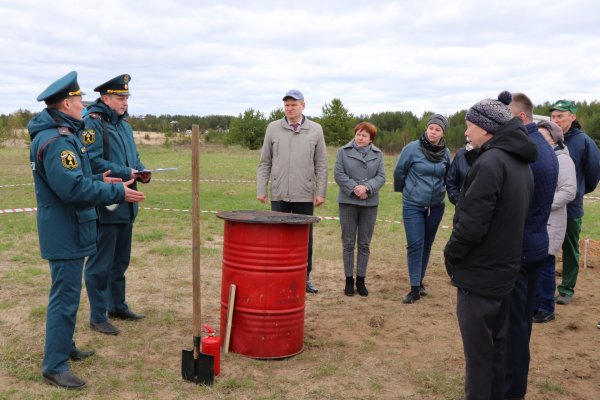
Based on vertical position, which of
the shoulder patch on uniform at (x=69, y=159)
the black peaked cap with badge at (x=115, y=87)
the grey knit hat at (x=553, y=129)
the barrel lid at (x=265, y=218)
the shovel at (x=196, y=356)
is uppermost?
the black peaked cap with badge at (x=115, y=87)

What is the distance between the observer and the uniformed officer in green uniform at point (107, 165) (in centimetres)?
511

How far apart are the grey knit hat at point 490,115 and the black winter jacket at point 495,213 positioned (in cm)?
4

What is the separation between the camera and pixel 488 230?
3463mm

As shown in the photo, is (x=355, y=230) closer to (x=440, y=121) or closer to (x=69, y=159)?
(x=440, y=121)

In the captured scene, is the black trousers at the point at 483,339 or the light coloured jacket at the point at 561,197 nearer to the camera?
the black trousers at the point at 483,339

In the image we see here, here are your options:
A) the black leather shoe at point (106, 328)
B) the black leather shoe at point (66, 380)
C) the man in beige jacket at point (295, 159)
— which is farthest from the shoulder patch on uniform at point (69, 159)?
the man in beige jacket at point (295, 159)

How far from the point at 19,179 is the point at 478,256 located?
18.4 m

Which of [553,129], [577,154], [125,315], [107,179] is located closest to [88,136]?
[107,179]

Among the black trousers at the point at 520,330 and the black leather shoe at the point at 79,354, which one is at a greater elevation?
the black trousers at the point at 520,330

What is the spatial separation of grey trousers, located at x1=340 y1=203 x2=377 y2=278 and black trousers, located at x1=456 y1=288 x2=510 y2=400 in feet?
9.81

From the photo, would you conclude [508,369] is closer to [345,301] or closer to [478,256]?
[478,256]

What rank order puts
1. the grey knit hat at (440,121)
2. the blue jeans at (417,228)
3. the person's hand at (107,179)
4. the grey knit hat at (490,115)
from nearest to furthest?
the grey knit hat at (490,115) < the person's hand at (107,179) < the grey knit hat at (440,121) < the blue jeans at (417,228)

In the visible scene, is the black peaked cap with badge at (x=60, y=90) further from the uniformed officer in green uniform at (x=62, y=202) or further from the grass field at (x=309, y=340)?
the grass field at (x=309, y=340)

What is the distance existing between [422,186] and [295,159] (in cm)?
135
